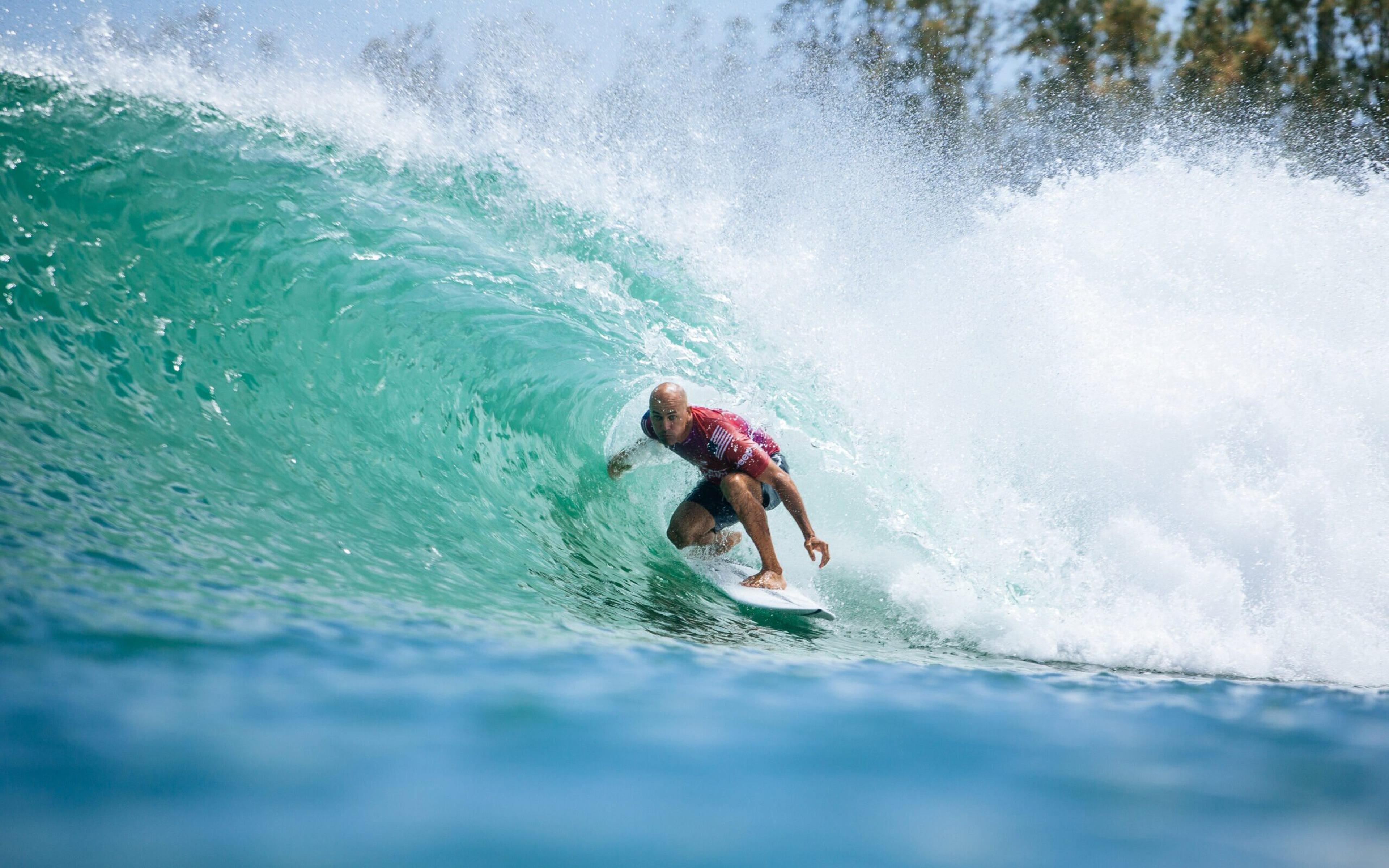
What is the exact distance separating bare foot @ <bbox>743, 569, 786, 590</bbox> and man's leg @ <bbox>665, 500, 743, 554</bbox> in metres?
0.62

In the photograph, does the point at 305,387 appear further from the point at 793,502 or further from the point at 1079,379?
the point at 1079,379

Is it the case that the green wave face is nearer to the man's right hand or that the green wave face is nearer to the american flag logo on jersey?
the man's right hand

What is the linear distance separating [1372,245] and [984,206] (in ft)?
10.8

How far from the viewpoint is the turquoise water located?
1.63m

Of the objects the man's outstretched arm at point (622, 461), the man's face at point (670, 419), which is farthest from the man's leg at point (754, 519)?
the man's outstretched arm at point (622, 461)

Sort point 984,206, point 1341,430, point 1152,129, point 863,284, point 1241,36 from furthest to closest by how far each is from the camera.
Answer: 1. point 1241,36
2. point 1152,129
3. point 984,206
4. point 863,284
5. point 1341,430

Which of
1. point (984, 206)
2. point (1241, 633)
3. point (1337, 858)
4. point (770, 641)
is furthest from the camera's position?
point (984, 206)

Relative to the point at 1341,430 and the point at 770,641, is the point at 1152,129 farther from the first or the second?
the point at 770,641

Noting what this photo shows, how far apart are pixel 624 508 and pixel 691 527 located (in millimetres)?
561

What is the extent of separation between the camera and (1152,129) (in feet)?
55.1

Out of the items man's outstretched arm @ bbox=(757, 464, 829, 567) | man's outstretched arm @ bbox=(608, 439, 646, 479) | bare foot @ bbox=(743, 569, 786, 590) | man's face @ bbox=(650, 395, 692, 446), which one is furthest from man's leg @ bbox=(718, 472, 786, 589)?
man's outstretched arm @ bbox=(608, 439, 646, 479)

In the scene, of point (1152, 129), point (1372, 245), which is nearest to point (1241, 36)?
point (1152, 129)

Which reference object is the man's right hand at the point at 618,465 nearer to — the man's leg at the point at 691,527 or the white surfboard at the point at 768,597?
the man's leg at the point at 691,527

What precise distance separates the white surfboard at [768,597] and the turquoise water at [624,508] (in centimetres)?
8
